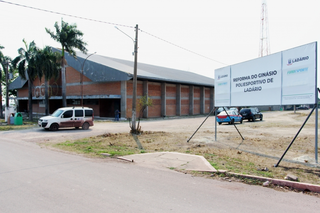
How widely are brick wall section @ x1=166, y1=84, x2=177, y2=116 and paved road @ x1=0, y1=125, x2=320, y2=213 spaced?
35.2m

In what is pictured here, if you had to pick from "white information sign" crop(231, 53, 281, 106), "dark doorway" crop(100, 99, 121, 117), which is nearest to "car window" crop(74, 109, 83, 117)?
"white information sign" crop(231, 53, 281, 106)

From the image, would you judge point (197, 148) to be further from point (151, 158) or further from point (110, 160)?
point (110, 160)

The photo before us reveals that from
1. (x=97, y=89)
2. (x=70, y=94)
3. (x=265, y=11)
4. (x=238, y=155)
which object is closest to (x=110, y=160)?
(x=238, y=155)

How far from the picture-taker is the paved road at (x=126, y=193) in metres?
4.58

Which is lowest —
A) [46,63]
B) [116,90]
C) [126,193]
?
[126,193]

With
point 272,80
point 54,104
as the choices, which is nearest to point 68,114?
point 272,80

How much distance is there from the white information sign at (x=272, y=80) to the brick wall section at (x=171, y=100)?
97.2 feet

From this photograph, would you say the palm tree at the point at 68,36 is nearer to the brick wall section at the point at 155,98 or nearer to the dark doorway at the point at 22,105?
the brick wall section at the point at 155,98

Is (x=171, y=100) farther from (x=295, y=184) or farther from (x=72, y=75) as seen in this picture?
(x=295, y=184)

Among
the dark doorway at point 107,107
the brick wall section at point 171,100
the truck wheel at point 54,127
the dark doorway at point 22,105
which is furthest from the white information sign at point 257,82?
the dark doorway at point 22,105

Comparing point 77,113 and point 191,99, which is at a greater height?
point 191,99

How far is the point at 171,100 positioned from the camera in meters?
43.7

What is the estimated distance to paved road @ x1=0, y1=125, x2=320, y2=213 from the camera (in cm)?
458

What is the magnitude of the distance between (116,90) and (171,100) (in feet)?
38.1
